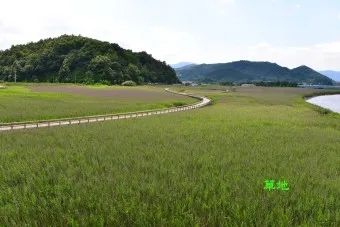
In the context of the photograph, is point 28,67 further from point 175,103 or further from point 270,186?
point 270,186

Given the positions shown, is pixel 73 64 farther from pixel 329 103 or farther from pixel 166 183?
pixel 166 183

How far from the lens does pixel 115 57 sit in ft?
509

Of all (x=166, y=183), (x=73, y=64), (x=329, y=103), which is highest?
(x=73, y=64)

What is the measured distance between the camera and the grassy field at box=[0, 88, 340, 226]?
341 inches

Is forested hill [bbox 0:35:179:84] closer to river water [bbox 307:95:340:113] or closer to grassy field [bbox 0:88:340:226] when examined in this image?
river water [bbox 307:95:340:113]

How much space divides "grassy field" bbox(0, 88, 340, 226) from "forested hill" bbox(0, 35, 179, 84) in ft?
417

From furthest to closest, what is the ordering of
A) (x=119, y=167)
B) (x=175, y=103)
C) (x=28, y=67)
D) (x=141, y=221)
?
1. (x=28, y=67)
2. (x=175, y=103)
3. (x=119, y=167)
4. (x=141, y=221)

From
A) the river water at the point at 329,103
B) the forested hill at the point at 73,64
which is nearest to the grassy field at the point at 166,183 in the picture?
the river water at the point at 329,103

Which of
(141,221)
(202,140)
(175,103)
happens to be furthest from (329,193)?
(175,103)

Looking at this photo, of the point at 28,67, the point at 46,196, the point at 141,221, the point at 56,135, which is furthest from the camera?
the point at 28,67

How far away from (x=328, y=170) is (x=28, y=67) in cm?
16044

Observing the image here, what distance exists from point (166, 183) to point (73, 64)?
149 meters

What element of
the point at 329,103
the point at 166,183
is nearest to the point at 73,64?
the point at 329,103

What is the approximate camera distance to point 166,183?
1122 centimetres
